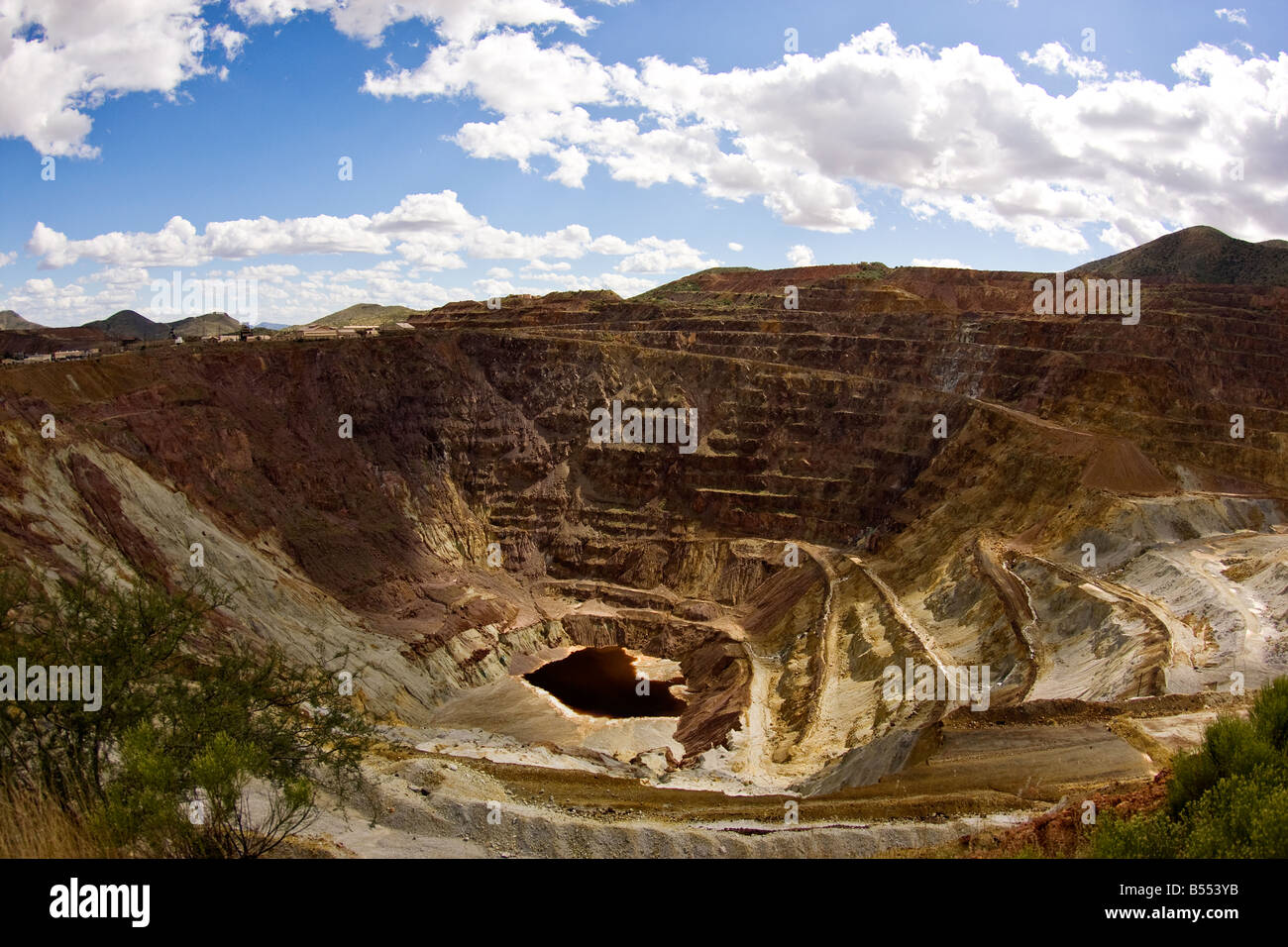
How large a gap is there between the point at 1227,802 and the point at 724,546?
55899 mm

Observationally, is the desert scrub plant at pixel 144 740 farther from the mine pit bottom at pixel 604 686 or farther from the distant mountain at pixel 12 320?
the distant mountain at pixel 12 320

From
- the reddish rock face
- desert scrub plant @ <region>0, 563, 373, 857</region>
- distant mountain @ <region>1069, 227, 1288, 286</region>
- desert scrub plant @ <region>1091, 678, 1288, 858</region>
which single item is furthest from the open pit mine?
distant mountain @ <region>1069, 227, 1288, 286</region>

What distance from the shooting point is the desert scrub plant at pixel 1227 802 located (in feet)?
45.4

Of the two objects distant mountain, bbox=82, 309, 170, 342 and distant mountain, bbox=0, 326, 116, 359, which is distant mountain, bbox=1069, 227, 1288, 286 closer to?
distant mountain, bbox=0, 326, 116, 359

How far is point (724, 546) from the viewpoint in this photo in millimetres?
71562

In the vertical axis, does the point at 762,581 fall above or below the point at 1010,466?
below

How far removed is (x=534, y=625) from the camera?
6378 cm

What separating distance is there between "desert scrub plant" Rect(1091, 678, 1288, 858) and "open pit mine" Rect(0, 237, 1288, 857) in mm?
4135

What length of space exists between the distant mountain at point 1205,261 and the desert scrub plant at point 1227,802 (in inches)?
4806

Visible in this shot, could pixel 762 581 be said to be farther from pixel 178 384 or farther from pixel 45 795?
pixel 45 795

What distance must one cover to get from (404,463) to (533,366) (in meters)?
17.8

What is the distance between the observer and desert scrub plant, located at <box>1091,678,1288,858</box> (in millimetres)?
13836

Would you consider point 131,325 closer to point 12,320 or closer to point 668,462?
point 12,320
